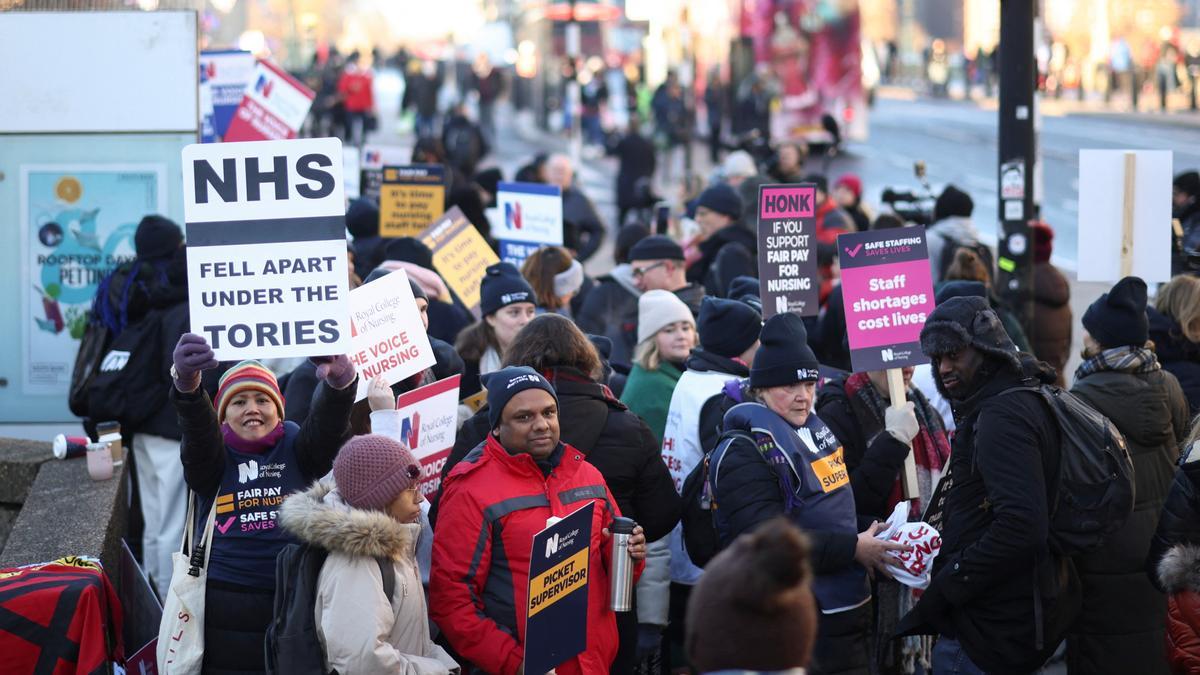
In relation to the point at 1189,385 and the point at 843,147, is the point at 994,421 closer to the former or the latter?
the point at 1189,385

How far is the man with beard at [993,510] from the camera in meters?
5.05

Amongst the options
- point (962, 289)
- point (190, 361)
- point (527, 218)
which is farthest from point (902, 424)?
point (527, 218)

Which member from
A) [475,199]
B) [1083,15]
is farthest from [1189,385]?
[1083,15]

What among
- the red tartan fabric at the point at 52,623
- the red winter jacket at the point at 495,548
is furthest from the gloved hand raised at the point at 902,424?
the red tartan fabric at the point at 52,623

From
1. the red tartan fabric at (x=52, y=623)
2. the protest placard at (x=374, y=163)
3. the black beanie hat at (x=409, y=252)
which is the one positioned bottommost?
the red tartan fabric at (x=52, y=623)

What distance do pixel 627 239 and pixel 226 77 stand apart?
14.9 feet

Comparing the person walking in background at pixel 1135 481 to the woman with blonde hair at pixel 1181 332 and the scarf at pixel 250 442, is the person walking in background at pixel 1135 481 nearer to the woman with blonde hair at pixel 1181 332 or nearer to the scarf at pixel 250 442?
the woman with blonde hair at pixel 1181 332

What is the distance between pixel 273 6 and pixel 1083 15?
4107 centimetres

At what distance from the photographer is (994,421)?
16.7 ft

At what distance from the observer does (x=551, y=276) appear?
898 centimetres

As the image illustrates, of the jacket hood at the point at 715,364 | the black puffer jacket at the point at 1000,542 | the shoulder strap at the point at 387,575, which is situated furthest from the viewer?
the jacket hood at the point at 715,364

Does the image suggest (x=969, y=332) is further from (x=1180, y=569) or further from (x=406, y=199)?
(x=406, y=199)

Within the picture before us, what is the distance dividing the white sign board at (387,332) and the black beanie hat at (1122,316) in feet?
8.97

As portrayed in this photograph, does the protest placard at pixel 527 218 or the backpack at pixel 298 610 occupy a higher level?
the protest placard at pixel 527 218
